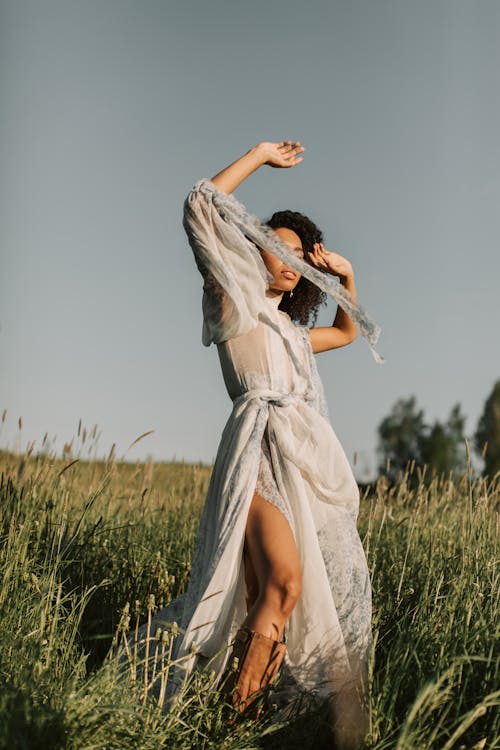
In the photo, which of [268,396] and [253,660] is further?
[268,396]

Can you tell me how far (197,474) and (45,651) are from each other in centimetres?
350

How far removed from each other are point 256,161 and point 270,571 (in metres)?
1.60

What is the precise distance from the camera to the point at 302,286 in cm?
377

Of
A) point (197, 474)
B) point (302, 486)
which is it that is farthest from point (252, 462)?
point (197, 474)

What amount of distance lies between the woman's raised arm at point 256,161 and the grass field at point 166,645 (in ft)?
4.51

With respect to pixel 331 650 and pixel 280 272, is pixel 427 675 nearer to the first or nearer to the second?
pixel 331 650

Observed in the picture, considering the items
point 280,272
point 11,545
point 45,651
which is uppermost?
point 280,272

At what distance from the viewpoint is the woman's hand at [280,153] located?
3244 mm

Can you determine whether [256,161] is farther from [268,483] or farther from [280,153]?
[268,483]

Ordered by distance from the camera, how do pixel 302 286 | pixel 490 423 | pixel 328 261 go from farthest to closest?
pixel 490 423 < pixel 302 286 < pixel 328 261

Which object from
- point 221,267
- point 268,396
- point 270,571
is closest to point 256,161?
point 221,267

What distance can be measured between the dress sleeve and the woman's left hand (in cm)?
29

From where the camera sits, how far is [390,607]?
3645 mm

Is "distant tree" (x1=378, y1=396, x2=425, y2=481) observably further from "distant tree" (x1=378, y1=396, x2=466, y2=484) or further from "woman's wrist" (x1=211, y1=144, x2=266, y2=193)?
"woman's wrist" (x1=211, y1=144, x2=266, y2=193)
